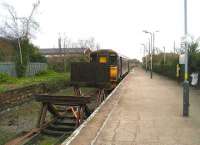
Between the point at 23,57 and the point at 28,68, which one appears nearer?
the point at 23,57

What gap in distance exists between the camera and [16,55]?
43656 millimetres

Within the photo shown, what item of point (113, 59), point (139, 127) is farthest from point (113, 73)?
point (139, 127)

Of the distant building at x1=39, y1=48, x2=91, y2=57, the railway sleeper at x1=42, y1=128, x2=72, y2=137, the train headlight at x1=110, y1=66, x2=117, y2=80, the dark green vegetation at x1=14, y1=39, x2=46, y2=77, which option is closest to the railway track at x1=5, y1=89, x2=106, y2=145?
the railway sleeper at x1=42, y1=128, x2=72, y2=137

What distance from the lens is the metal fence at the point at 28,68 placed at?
3844 centimetres

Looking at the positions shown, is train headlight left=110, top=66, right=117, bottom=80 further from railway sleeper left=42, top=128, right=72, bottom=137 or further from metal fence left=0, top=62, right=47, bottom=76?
metal fence left=0, top=62, right=47, bottom=76

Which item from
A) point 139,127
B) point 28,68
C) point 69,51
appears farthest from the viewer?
point 69,51

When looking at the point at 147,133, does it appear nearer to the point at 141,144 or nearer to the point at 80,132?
the point at 141,144

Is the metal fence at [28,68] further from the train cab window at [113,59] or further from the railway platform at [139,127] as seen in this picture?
the railway platform at [139,127]

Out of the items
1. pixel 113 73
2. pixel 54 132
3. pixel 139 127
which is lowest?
pixel 54 132

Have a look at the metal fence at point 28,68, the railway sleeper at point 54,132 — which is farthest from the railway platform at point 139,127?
the metal fence at point 28,68

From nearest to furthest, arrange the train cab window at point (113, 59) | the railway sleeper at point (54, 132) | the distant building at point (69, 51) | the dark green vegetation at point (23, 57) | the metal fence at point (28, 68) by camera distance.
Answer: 1. the railway sleeper at point (54, 132)
2. the train cab window at point (113, 59)
3. the metal fence at point (28, 68)
4. the dark green vegetation at point (23, 57)
5. the distant building at point (69, 51)

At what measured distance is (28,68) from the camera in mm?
44031

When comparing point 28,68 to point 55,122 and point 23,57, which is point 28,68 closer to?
point 23,57

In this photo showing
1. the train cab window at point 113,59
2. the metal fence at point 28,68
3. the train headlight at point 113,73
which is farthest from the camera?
the metal fence at point 28,68
